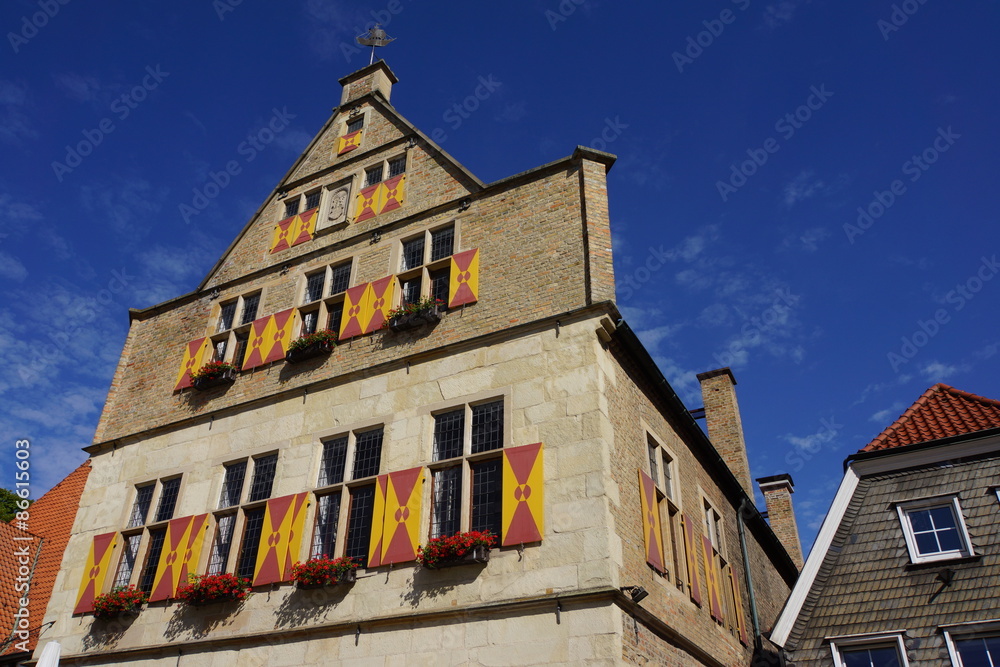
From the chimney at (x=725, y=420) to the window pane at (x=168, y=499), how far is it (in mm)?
12792

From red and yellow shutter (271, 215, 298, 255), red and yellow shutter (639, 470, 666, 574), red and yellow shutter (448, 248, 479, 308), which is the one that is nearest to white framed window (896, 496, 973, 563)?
red and yellow shutter (639, 470, 666, 574)

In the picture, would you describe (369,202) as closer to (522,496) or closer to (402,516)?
(402,516)

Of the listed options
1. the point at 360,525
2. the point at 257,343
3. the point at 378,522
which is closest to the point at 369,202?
the point at 257,343

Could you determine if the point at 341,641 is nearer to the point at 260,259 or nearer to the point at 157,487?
the point at 157,487

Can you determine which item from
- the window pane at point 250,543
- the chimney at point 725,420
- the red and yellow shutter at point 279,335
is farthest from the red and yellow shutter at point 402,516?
the chimney at point 725,420

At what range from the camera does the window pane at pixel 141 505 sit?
13.2 metres

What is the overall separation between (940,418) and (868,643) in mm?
4402

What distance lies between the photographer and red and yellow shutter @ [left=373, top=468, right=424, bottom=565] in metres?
10.0

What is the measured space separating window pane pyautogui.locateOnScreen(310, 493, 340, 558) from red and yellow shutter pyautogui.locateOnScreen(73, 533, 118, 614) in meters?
4.26

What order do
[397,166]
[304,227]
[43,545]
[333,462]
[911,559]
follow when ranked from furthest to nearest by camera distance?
[304,227] → [397,166] → [43,545] → [911,559] → [333,462]

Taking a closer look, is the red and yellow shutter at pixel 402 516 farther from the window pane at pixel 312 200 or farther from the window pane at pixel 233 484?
the window pane at pixel 312 200

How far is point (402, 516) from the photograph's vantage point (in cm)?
1027

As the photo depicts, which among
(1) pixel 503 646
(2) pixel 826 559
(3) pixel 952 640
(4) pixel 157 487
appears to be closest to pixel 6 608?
(4) pixel 157 487

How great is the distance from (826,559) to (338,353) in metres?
8.82
